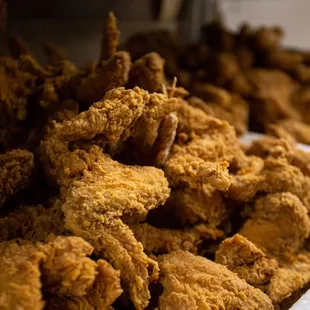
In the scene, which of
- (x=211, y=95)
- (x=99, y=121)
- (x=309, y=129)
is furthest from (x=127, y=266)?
(x=309, y=129)

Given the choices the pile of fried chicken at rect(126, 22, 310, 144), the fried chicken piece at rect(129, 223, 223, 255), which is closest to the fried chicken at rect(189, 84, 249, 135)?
the pile of fried chicken at rect(126, 22, 310, 144)

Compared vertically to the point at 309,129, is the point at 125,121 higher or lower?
higher

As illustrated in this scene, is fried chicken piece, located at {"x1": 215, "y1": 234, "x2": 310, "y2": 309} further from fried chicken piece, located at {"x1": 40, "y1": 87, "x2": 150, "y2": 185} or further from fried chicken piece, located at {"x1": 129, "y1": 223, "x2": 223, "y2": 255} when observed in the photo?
fried chicken piece, located at {"x1": 40, "y1": 87, "x2": 150, "y2": 185}

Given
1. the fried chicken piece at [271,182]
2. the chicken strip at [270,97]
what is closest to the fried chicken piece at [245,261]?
the fried chicken piece at [271,182]

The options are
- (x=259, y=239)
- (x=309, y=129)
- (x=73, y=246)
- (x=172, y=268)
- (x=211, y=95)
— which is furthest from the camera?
(x=309, y=129)

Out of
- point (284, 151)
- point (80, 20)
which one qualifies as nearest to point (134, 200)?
point (284, 151)

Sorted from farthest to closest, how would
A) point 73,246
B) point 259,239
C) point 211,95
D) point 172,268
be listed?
point 211,95 < point 259,239 < point 172,268 < point 73,246

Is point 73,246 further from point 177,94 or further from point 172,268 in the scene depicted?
point 177,94

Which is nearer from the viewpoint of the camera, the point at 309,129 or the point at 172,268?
the point at 172,268
